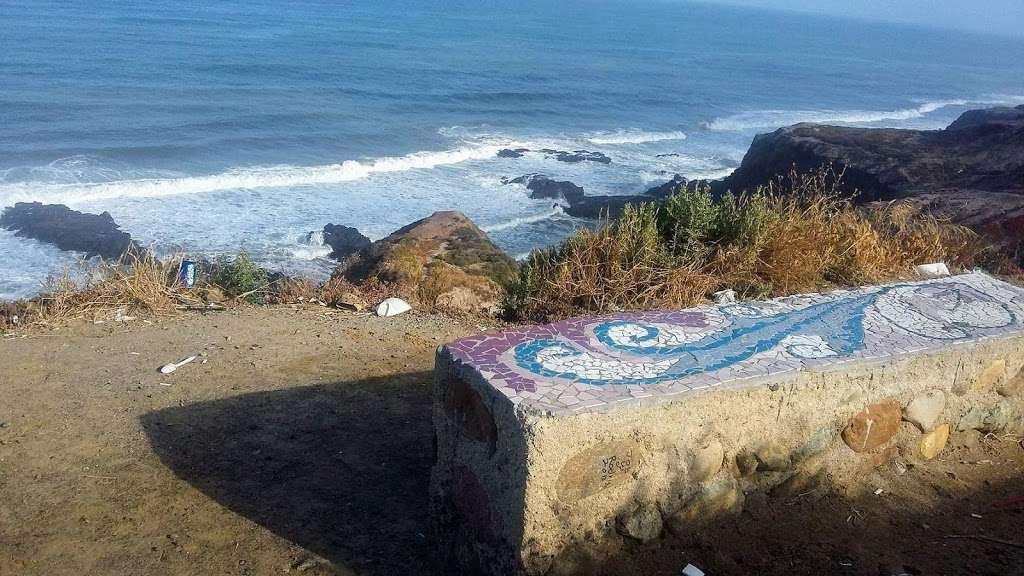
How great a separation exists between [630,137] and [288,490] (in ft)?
96.8

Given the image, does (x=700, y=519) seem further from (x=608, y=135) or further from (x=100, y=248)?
(x=608, y=135)

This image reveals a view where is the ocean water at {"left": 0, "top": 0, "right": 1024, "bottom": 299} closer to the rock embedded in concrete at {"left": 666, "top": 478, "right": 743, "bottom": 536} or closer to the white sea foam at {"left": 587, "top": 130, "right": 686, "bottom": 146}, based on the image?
the white sea foam at {"left": 587, "top": 130, "right": 686, "bottom": 146}

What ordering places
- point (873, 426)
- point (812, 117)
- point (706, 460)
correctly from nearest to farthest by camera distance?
1. point (706, 460)
2. point (873, 426)
3. point (812, 117)

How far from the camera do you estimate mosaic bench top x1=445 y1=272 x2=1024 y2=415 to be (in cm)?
337

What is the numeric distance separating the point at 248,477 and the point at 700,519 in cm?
229

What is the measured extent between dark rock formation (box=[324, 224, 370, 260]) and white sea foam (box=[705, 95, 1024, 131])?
23.1m

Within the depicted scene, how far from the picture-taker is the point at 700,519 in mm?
3602

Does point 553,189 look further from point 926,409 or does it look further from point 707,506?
point 707,506

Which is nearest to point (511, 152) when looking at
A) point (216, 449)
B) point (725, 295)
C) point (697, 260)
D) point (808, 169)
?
point (808, 169)

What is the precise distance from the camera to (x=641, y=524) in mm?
3434

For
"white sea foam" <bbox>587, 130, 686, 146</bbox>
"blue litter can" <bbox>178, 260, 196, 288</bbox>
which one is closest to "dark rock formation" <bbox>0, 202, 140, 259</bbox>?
"blue litter can" <bbox>178, 260, 196, 288</bbox>

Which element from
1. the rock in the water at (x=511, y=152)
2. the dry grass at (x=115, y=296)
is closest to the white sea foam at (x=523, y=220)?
the rock in the water at (x=511, y=152)

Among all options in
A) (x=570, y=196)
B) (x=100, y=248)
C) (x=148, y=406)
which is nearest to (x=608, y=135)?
(x=570, y=196)

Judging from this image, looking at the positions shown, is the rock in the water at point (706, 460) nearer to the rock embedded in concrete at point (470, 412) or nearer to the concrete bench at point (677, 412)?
the concrete bench at point (677, 412)
